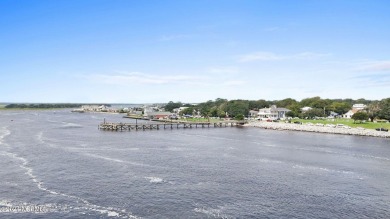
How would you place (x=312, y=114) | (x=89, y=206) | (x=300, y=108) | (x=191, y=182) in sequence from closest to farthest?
(x=89, y=206) → (x=191, y=182) → (x=312, y=114) → (x=300, y=108)

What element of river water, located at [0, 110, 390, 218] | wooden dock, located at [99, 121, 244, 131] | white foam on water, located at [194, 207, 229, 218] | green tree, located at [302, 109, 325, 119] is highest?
green tree, located at [302, 109, 325, 119]

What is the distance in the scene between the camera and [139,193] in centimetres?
3666

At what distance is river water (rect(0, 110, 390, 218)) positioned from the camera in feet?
105

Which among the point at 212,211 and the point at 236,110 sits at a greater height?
the point at 236,110

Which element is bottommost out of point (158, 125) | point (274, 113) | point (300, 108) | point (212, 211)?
point (212, 211)

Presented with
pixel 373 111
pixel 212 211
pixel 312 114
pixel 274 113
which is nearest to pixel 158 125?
pixel 274 113

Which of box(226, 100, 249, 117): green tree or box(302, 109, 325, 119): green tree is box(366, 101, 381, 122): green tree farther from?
box(226, 100, 249, 117): green tree

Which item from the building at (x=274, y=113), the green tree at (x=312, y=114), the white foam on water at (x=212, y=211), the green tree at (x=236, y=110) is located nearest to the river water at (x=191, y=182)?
the white foam on water at (x=212, y=211)

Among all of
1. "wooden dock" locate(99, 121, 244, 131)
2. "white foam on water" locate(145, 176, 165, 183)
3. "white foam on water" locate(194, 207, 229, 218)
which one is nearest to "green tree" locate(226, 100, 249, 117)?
"wooden dock" locate(99, 121, 244, 131)

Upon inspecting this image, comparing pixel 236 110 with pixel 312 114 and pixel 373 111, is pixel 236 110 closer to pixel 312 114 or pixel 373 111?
pixel 312 114

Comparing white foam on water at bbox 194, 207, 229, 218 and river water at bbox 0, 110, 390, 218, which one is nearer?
white foam on water at bbox 194, 207, 229, 218

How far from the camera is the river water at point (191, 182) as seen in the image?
1259 inches

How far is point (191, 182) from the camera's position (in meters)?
41.2

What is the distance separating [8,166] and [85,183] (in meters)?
15.2
